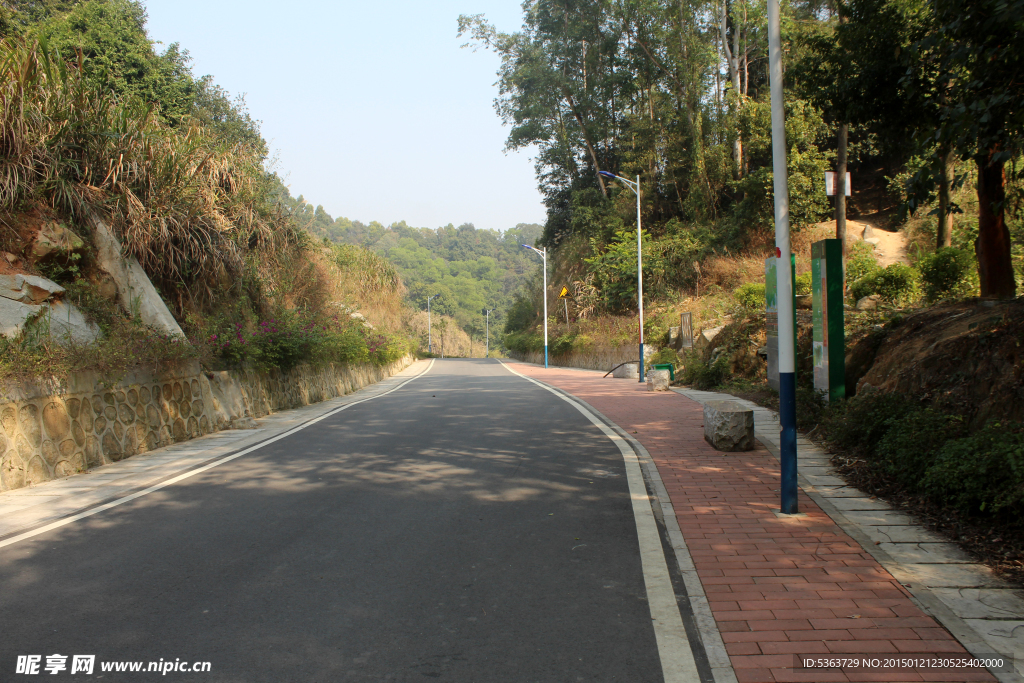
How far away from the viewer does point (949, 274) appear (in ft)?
49.2

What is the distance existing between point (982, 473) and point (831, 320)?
5.27 metres

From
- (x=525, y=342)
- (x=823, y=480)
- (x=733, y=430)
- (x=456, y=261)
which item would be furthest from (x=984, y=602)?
(x=456, y=261)

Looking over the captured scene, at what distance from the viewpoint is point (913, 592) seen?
4379mm

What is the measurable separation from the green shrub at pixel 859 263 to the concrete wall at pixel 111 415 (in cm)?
1835

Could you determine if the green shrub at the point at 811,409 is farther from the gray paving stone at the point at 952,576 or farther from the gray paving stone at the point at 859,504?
the gray paving stone at the point at 952,576

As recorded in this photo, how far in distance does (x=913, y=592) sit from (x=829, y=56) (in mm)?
9650

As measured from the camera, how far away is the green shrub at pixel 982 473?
511cm

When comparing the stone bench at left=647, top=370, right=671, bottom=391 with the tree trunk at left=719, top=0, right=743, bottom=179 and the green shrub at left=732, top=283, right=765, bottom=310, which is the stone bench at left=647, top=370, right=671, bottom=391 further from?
the tree trunk at left=719, top=0, right=743, bottom=179

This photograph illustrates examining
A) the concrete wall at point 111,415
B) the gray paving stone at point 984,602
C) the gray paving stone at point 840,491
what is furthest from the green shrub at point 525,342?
the gray paving stone at point 984,602

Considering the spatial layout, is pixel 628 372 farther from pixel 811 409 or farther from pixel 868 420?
pixel 868 420

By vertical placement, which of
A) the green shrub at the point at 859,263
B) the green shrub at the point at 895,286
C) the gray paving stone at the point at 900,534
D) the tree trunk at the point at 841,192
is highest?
the tree trunk at the point at 841,192

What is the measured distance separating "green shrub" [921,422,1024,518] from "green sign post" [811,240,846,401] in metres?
4.17

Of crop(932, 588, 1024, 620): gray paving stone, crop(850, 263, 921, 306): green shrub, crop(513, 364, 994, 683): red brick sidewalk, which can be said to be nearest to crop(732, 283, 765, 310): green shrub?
crop(850, 263, 921, 306): green shrub

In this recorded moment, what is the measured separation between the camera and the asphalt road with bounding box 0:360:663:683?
3682 mm
